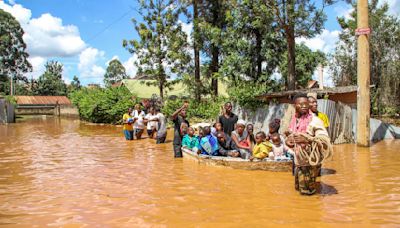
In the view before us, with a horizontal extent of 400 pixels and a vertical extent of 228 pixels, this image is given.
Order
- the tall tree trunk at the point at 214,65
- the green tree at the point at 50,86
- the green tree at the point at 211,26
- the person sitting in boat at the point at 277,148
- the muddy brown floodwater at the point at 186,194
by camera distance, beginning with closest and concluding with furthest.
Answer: the muddy brown floodwater at the point at 186,194, the person sitting in boat at the point at 277,148, the green tree at the point at 211,26, the tall tree trunk at the point at 214,65, the green tree at the point at 50,86

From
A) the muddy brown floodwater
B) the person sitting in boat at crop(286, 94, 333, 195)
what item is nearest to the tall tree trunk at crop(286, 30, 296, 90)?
the muddy brown floodwater

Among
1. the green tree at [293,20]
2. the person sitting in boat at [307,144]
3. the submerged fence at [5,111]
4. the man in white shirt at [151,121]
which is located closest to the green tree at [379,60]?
the green tree at [293,20]

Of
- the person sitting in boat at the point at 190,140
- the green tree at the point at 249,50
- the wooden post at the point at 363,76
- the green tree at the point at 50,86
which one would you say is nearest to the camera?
the person sitting in boat at the point at 190,140

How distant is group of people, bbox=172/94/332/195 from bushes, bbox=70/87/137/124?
15.6 metres

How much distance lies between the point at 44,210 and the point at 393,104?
2003 centimetres

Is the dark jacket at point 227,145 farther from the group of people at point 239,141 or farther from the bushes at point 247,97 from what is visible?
the bushes at point 247,97

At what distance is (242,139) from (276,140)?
3.40 ft

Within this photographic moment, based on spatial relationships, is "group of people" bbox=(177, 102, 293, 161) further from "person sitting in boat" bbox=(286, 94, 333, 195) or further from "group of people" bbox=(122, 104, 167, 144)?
"group of people" bbox=(122, 104, 167, 144)

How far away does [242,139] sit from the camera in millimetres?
9188

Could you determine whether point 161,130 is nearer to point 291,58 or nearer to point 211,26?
point 291,58

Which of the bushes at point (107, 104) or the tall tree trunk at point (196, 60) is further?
the bushes at point (107, 104)

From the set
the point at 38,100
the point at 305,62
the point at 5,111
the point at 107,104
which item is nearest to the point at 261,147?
the point at 107,104

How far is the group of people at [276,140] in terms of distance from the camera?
18.3ft

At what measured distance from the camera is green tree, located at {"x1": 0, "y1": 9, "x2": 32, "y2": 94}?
5800 cm
